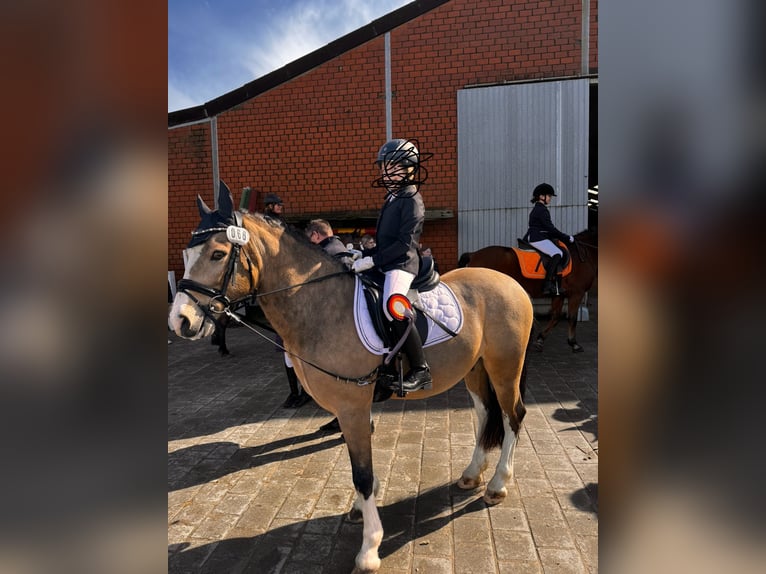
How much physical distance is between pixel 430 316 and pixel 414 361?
32cm

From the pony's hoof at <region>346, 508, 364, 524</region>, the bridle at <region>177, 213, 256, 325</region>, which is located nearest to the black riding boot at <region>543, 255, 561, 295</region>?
the pony's hoof at <region>346, 508, 364, 524</region>

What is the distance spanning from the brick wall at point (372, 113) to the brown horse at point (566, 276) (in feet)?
8.02

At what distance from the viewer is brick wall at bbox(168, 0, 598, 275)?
30.6 ft

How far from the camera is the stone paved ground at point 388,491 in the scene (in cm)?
257

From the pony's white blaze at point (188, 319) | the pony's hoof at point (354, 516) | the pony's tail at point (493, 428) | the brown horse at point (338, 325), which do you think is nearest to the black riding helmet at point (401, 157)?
the brown horse at point (338, 325)

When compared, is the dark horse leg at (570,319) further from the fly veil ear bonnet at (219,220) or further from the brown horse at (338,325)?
the fly veil ear bonnet at (219,220)

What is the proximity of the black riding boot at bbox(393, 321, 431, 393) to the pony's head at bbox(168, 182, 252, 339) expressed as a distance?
958mm

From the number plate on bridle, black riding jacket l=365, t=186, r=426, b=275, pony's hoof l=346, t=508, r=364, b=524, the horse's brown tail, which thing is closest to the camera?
the number plate on bridle

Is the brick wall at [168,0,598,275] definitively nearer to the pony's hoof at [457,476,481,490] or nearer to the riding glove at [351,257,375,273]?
the pony's hoof at [457,476,481,490]

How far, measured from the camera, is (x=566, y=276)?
7.60 m
